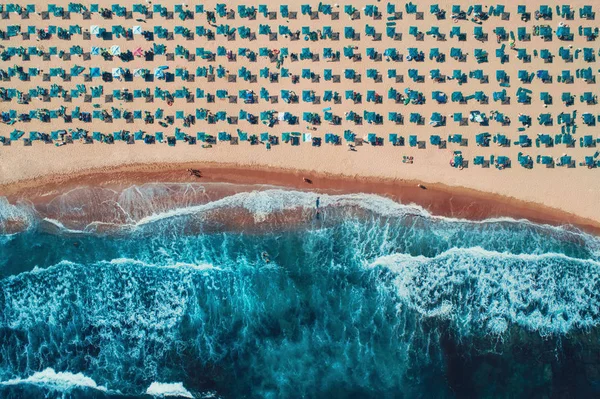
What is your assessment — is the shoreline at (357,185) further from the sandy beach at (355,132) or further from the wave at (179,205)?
the wave at (179,205)

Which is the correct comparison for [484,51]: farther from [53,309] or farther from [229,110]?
[53,309]

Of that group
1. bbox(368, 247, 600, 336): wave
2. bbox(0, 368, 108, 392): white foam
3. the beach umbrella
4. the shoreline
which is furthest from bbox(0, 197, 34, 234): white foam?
bbox(368, 247, 600, 336): wave

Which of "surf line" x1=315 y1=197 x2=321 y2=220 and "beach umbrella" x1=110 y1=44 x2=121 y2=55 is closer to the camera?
"beach umbrella" x1=110 y1=44 x2=121 y2=55

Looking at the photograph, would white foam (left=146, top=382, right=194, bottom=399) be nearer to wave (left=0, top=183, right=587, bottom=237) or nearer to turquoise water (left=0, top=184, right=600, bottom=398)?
turquoise water (left=0, top=184, right=600, bottom=398)

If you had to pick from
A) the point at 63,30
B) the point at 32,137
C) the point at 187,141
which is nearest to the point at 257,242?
the point at 187,141

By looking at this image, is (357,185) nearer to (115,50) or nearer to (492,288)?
(492,288)

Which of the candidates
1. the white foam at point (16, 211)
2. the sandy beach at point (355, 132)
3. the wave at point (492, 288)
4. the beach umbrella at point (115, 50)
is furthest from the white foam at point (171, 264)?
the beach umbrella at point (115, 50)

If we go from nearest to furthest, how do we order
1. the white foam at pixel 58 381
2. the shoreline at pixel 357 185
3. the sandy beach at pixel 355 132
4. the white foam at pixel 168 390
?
the sandy beach at pixel 355 132 → the shoreline at pixel 357 185 → the white foam at pixel 168 390 → the white foam at pixel 58 381
